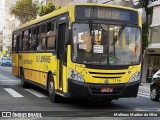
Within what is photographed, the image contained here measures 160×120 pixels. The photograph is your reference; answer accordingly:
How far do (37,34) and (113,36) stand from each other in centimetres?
520

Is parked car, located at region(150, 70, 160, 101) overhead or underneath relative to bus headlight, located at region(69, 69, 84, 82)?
underneath

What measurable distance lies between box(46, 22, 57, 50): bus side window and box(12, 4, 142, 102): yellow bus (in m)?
0.45

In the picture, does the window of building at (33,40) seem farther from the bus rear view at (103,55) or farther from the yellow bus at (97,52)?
the bus rear view at (103,55)

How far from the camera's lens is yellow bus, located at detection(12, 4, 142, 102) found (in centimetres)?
1178

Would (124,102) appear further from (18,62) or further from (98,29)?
(18,62)

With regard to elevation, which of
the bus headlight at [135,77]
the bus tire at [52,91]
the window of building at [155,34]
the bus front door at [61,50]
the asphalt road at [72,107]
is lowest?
the asphalt road at [72,107]

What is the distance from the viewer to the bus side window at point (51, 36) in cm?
1378

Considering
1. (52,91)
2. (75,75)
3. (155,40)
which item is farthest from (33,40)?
(155,40)

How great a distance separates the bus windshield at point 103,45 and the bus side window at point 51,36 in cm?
196

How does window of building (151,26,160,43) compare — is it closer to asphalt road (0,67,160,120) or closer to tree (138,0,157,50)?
tree (138,0,157,50)

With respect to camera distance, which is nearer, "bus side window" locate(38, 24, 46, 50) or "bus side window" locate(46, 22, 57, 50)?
Answer: "bus side window" locate(46, 22, 57, 50)

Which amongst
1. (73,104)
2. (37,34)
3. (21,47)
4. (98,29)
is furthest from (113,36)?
(21,47)

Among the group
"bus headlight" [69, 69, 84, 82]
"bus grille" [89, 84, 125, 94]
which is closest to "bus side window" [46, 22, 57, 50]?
"bus headlight" [69, 69, 84, 82]

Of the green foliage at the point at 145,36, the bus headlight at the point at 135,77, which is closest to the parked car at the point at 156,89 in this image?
the bus headlight at the point at 135,77
